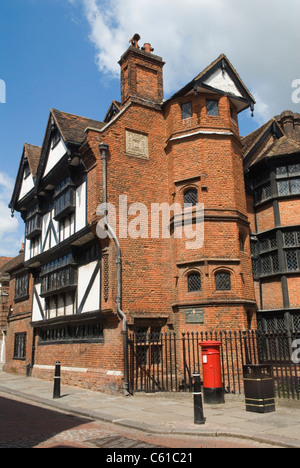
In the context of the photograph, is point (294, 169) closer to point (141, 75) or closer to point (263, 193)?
point (263, 193)

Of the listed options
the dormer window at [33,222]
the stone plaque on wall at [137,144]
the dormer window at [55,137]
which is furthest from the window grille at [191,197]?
the dormer window at [33,222]

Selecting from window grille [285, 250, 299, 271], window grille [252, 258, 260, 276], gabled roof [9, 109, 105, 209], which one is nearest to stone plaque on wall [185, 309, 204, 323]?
window grille [252, 258, 260, 276]

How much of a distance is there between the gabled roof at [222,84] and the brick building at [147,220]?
4cm

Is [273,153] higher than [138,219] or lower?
higher

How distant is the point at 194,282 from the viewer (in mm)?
14641

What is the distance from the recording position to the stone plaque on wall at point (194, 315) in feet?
45.6

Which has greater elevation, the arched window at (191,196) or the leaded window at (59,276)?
the arched window at (191,196)

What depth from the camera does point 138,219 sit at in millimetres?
15141

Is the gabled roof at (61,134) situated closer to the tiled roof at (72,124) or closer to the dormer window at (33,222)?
the tiled roof at (72,124)

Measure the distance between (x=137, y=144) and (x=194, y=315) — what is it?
6.85 m

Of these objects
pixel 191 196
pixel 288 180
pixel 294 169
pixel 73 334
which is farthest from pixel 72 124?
pixel 294 169
